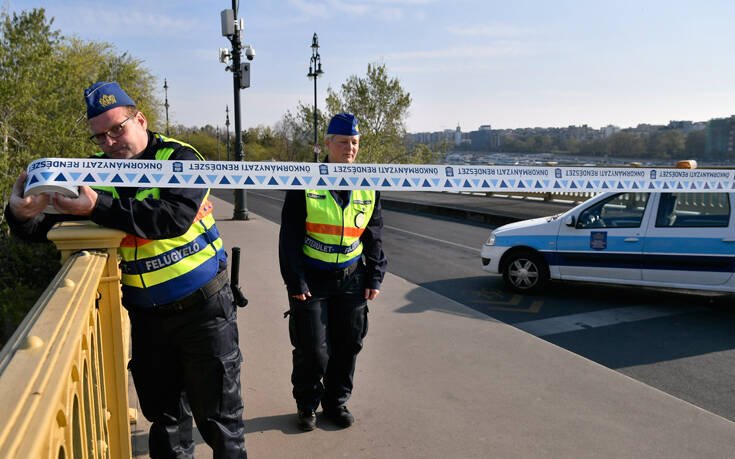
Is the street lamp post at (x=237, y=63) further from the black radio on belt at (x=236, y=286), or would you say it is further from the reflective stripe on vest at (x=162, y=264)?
the reflective stripe on vest at (x=162, y=264)

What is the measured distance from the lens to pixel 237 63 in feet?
50.4

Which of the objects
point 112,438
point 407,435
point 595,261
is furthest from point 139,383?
point 595,261

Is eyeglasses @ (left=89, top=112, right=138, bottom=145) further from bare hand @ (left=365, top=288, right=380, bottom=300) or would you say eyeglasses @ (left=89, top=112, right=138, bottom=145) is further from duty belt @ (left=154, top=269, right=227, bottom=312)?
bare hand @ (left=365, top=288, right=380, bottom=300)

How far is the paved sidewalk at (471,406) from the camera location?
325 centimetres

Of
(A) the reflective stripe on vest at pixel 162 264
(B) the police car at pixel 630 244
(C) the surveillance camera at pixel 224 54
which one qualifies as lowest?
(B) the police car at pixel 630 244

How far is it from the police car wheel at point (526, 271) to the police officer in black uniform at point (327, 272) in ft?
15.1

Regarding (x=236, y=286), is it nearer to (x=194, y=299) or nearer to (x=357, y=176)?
(x=194, y=299)

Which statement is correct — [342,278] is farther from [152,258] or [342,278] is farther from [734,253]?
[734,253]

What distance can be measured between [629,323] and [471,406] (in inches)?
131

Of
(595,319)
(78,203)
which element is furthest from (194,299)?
(595,319)

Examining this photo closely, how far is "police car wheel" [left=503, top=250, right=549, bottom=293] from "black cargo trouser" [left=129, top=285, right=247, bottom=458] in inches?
223

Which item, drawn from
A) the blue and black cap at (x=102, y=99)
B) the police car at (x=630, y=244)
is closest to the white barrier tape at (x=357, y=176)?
the blue and black cap at (x=102, y=99)

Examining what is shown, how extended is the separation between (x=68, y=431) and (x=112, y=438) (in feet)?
3.80

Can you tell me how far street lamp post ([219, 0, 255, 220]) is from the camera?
15.0 metres
